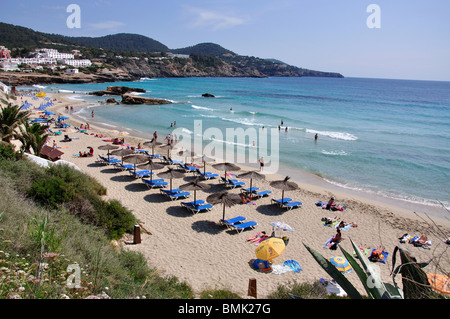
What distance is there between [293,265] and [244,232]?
2542 millimetres

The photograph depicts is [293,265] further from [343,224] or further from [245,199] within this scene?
[245,199]

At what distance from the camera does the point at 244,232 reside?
11.2m

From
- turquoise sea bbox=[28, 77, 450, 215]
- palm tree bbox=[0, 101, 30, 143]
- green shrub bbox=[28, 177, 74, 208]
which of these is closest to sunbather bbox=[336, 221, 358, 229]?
turquoise sea bbox=[28, 77, 450, 215]

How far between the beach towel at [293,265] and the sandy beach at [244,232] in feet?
0.44

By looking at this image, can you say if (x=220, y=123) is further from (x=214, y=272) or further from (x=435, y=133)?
(x=214, y=272)

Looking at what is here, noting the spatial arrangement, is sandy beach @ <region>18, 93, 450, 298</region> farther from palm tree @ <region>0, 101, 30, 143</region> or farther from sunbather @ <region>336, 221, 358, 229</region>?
palm tree @ <region>0, 101, 30, 143</region>

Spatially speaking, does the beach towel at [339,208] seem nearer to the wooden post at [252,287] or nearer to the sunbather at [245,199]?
the sunbather at [245,199]

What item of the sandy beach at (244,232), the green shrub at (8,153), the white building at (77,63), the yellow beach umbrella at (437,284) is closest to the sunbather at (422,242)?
the sandy beach at (244,232)

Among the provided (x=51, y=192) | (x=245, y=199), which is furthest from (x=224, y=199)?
(x=51, y=192)

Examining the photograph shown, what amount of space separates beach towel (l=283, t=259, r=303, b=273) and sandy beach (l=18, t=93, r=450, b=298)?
0.44ft

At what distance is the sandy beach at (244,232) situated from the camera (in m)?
8.55

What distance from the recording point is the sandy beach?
336 inches

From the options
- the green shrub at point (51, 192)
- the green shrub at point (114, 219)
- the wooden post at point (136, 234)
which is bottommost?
the wooden post at point (136, 234)

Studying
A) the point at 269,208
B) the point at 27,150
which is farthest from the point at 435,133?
the point at 27,150
